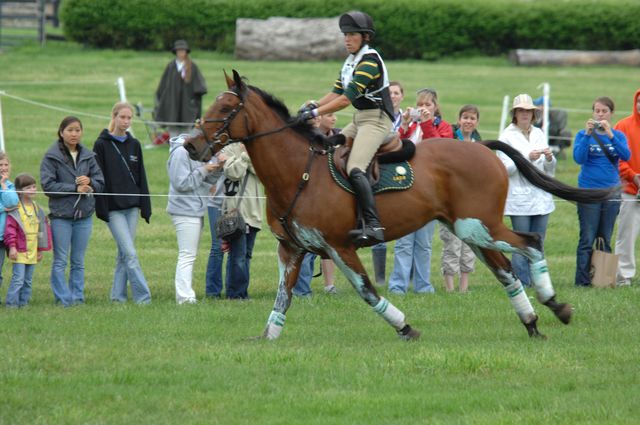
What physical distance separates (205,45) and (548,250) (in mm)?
21145

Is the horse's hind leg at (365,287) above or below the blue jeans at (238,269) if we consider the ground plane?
above

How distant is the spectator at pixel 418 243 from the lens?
47.0ft

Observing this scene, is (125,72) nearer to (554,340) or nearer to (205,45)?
(205,45)

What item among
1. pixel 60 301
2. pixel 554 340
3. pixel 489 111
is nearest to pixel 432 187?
pixel 554 340

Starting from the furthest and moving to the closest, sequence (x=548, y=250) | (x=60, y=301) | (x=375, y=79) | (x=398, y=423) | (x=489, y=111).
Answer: (x=489, y=111), (x=548, y=250), (x=60, y=301), (x=375, y=79), (x=398, y=423)

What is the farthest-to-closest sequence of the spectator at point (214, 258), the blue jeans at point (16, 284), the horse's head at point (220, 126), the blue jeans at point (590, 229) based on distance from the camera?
the blue jeans at point (590, 229) < the spectator at point (214, 258) < the blue jeans at point (16, 284) < the horse's head at point (220, 126)

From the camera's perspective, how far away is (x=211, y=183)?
45.2 ft

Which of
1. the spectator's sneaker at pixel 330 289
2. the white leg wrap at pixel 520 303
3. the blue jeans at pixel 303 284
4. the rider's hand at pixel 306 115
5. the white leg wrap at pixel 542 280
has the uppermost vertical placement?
the rider's hand at pixel 306 115

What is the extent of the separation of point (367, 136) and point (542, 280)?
2.27 meters

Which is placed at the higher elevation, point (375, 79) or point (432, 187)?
point (375, 79)

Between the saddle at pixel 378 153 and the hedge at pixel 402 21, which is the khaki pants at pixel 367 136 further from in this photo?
the hedge at pixel 402 21

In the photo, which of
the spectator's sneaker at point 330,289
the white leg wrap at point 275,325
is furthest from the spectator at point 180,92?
the white leg wrap at point 275,325

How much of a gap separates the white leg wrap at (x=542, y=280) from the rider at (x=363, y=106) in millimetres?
1655

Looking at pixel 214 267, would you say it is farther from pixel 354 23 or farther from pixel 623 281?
pixel 623 281
